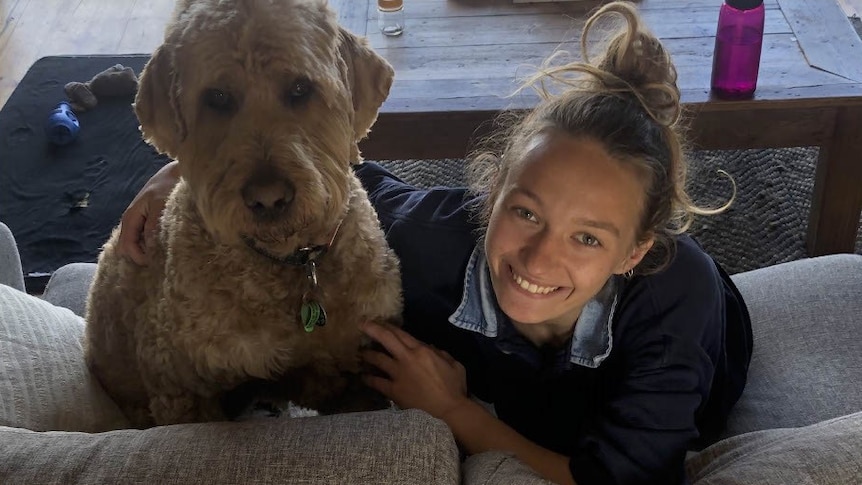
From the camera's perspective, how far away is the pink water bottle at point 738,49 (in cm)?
226

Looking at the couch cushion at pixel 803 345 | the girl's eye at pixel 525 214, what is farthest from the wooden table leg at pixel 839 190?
the girl's eye at pixel 525 214

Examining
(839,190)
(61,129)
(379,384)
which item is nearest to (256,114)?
(379,384)

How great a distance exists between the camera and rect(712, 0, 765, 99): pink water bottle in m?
2.26

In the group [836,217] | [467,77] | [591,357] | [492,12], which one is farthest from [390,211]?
[836,217]

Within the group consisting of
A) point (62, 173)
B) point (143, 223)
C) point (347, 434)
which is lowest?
point (62, 173)

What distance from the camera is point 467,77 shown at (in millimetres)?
2508

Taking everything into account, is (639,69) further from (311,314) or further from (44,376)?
(44,376)

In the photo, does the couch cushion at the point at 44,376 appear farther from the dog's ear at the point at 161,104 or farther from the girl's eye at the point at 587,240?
the girl's eye at the point at 587,240

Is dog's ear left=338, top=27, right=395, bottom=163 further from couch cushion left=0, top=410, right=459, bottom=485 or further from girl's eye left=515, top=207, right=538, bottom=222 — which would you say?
couch cushion left=0, top=410, right=459, bottom=485

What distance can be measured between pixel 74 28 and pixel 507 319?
12.5ft

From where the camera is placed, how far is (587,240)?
1377mm

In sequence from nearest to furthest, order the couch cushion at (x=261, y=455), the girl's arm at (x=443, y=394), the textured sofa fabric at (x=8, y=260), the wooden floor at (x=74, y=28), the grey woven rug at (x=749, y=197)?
the couch cushion at (x=261, y=455) → the girl's arm at (x=443, y=394) → the textured sofa fabric at (x=8, y=260) → the grey woven rug at (x=749, y=197) → the wooden floor at (x=74, y=28)

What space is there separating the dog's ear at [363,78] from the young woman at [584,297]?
26 cm

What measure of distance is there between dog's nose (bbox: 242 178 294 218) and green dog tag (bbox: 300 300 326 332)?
0.23m
